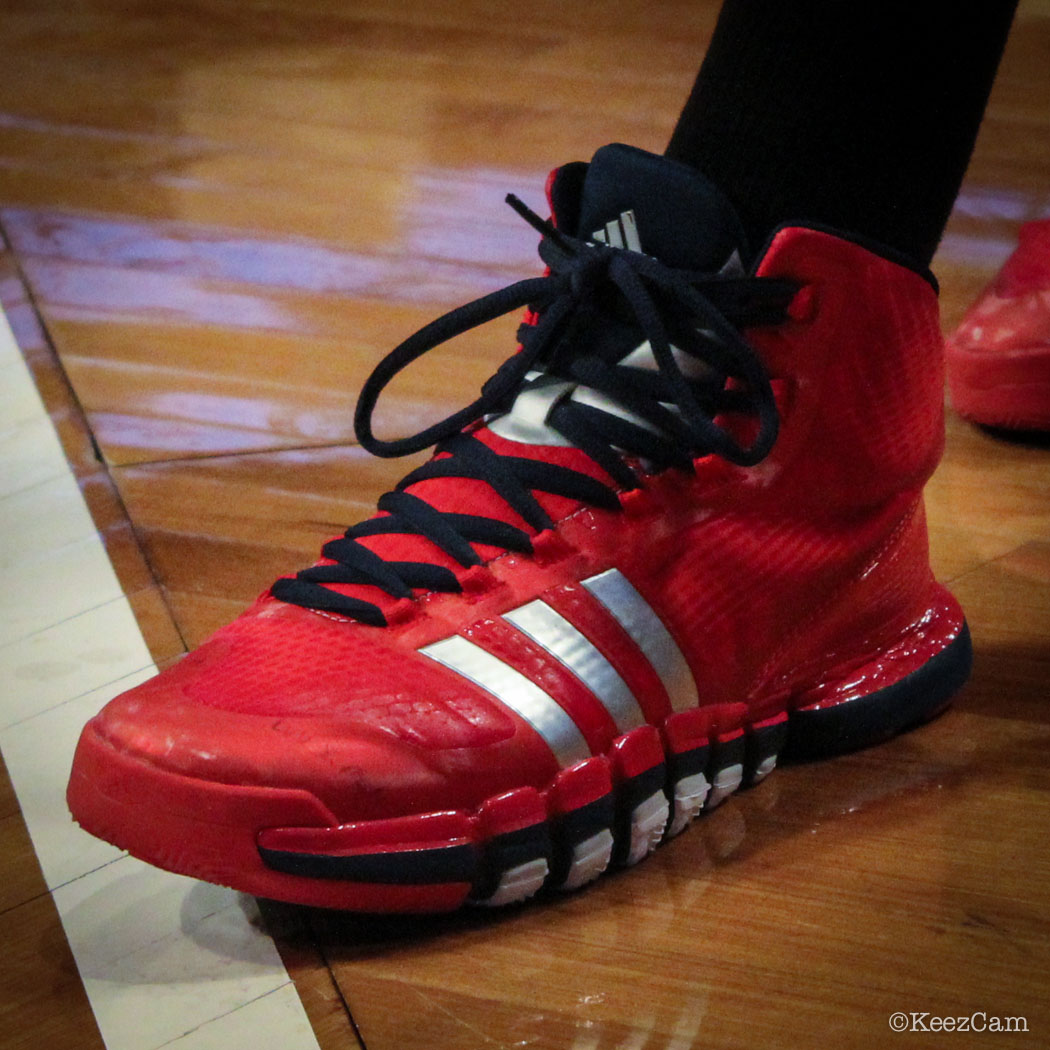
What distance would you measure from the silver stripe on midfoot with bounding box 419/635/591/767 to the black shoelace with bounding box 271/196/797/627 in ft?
0.12

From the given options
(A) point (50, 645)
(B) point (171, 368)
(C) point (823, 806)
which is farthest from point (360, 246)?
(C) point (823, 806)

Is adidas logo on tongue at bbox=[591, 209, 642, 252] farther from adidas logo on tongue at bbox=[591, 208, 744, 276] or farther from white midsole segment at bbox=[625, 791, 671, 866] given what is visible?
white midsole segment at bbox=[625, 791, 671, 866]

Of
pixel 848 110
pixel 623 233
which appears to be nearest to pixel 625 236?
pixel 623 233

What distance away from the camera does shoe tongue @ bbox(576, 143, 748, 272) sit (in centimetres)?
67

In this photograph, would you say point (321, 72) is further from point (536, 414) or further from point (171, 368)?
point (536, 414)

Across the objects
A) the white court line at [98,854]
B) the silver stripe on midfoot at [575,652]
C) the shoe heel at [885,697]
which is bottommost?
the white court line at [98,854]

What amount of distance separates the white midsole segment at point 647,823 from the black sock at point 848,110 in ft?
1.03

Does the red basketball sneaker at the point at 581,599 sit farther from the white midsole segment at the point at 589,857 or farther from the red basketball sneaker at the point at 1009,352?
the red basketball sneaker at the point at 1009,352

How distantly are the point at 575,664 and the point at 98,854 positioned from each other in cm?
30

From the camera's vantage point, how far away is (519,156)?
6.17 feet

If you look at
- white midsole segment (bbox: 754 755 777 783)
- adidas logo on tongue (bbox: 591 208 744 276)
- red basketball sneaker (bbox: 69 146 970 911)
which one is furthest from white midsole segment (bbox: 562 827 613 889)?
adidas logo on tongue (bbox: 591 208 744 276)

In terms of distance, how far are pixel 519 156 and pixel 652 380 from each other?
4.21 feet

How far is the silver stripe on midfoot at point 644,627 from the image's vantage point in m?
0.68

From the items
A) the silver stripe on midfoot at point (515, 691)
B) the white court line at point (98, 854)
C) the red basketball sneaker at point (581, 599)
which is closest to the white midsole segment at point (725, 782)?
the red basketball sneaker at point (581, 599)
